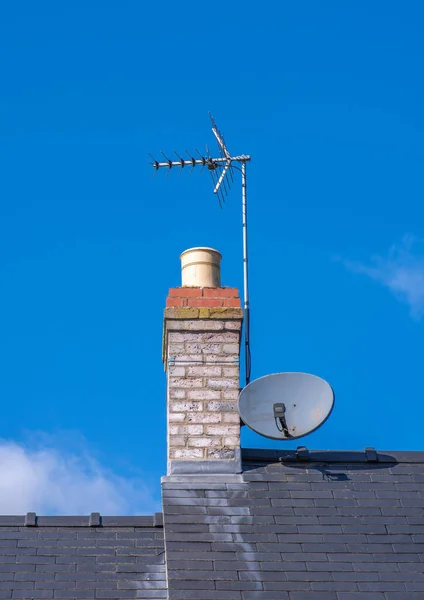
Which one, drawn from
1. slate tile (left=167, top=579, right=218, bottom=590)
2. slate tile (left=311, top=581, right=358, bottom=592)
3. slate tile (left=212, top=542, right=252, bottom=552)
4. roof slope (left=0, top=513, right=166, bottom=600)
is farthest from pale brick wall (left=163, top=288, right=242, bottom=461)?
slate tile (left=311, top=581, right=358, bottom=592)

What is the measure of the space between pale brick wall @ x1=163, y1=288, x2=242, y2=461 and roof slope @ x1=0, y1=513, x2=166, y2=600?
2.59 ft

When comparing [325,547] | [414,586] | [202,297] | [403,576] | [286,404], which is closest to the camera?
[414,586]

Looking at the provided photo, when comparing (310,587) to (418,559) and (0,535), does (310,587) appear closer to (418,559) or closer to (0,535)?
(418,559)

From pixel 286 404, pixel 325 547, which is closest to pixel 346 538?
pixel 325 547

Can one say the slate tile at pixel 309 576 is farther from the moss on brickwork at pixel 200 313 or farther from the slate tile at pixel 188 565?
the moss on brickwork at pixel 200 313

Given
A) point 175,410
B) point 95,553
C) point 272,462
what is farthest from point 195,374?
point 95,553

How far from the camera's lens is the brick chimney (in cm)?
951

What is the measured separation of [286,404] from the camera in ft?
32.0

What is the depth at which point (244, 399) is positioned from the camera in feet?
31.5

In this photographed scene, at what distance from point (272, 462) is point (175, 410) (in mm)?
970

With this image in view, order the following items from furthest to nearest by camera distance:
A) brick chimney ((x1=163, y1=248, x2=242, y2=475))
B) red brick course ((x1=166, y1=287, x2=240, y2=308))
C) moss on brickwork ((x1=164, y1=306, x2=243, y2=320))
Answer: red brick course ((x1=166, y1=287, x2=240, y2=308)), moss on brickwork ((x1=164, y1=306, x2=243, y2=320)), brick chimney ((x1=163, y1=248, x2=242, y2=475))

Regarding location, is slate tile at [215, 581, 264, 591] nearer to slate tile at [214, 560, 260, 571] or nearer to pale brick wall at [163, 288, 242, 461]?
slate tile at [214, 560, 260, 571]

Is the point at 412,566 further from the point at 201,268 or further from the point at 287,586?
the point at 201,268

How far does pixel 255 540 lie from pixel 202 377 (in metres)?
1.81
